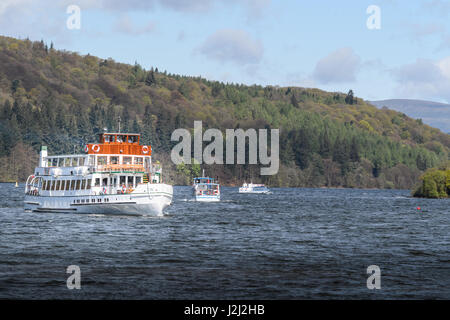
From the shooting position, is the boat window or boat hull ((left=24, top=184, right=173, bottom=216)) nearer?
boat hull ((left=24, top=184, right=173, bottom=216))

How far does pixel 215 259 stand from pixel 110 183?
4303cm

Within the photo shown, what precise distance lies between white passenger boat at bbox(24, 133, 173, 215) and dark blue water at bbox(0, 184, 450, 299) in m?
3.20

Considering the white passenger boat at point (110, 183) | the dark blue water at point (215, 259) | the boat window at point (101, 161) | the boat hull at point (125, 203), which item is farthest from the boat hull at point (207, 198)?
the dark blue water at point (215, 259)

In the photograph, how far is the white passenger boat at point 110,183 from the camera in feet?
290

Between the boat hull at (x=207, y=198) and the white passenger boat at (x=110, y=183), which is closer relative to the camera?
the white passenger boat at (x=110, y=183)

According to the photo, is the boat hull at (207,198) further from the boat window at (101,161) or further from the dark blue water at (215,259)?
the dark blue water at (215,259)

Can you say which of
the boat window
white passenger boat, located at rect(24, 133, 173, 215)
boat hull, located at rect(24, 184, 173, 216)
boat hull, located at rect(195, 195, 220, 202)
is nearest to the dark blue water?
boat hull, located at rect(24, 184, 173, 216)

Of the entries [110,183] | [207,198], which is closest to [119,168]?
[110,183]

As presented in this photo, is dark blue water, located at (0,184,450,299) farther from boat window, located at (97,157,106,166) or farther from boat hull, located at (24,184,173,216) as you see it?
boat window, located at (97,157,106,166)

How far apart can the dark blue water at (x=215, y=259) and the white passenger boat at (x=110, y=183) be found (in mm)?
3197

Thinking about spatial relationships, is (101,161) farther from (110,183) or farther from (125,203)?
(125,203)

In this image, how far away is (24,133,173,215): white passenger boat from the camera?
8844 cm
